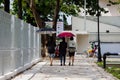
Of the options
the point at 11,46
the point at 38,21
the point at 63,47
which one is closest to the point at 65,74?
the point at 11,46

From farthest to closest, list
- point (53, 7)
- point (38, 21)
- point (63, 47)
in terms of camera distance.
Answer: point (53, 7), point (38, 21), point (63, 47)

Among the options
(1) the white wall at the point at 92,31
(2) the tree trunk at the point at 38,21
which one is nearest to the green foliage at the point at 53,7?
(1) the white wall at the point at 92,31

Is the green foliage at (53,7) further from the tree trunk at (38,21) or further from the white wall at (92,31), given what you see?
the tree trunk at (38,21)

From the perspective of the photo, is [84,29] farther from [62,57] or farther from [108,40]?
[62,57]

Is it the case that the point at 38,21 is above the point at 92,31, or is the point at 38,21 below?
above

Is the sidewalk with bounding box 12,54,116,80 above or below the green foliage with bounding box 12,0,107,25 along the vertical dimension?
below

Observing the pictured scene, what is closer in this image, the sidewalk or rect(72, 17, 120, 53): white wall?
the sidewalk

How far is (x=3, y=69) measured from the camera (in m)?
17.0

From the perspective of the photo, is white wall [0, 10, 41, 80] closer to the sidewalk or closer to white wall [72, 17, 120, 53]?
the sidewalk

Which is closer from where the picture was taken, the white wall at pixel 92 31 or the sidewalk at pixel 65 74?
the sidewalk at pixel 65 74


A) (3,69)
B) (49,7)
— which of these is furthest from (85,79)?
(49,7)

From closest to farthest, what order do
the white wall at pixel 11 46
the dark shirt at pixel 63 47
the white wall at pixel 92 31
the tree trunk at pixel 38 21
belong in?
the white wall at pixel 11 46 < the dark shirt at pixel 63 47 < the tree trunk at pixel 38 21 < the white wall at pixel 92 31

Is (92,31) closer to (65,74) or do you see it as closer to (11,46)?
(65,74)

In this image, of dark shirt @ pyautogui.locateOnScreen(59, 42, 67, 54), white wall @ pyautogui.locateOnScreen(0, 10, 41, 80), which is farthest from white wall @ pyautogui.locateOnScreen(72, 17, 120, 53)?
white wall @ pyautogui.locateOnScreen(0, 10, 41, 80)
